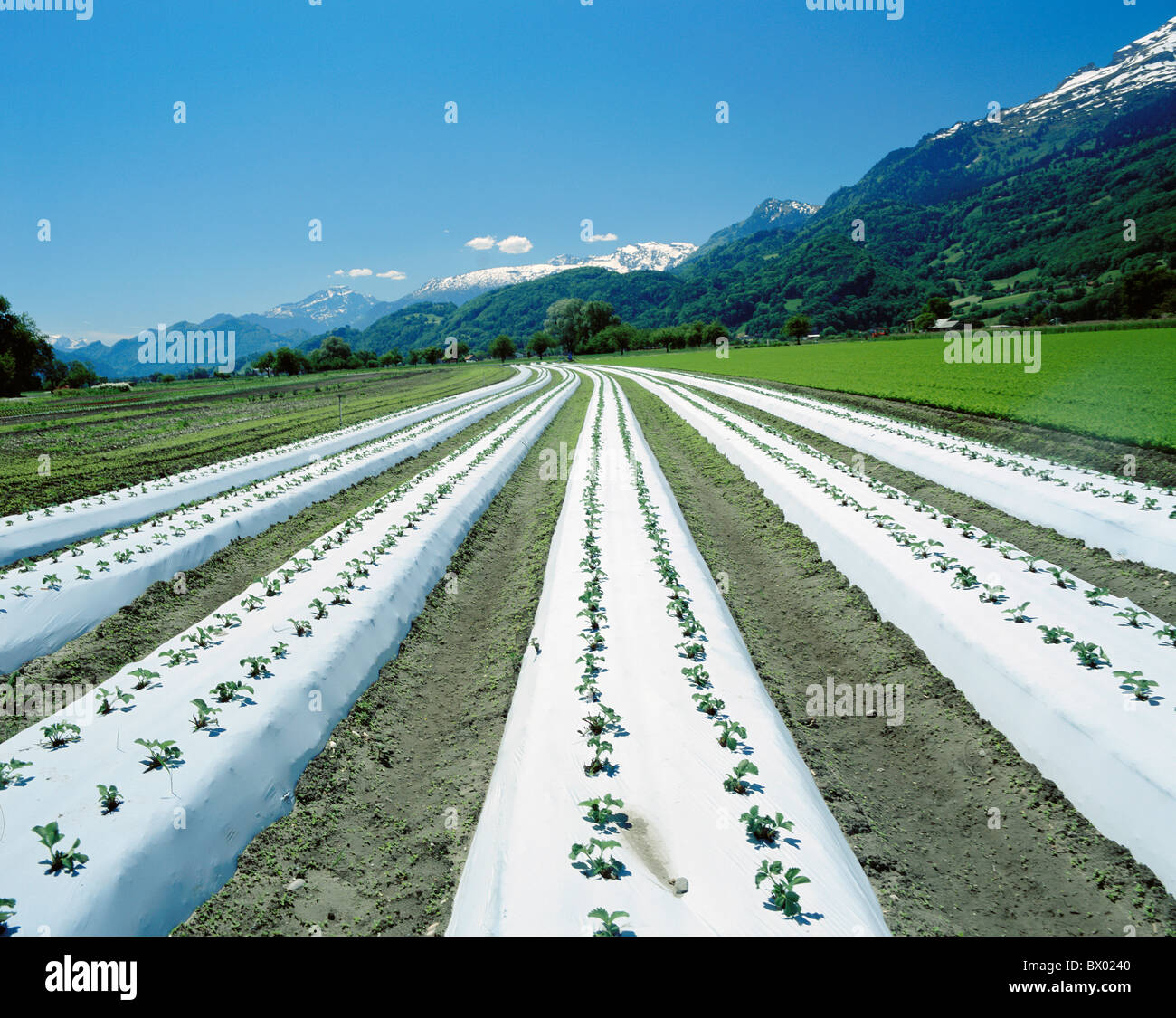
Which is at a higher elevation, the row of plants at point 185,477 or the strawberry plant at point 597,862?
the row of plants at point 185,477

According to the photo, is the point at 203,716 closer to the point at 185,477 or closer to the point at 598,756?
the point at 598,756

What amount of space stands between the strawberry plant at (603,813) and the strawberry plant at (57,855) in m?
3.61

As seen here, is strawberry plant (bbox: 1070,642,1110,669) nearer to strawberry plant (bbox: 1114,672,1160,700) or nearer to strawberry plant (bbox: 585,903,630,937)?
strawberry plant (bbox: 1114,672,1160,700)

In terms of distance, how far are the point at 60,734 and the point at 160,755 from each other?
1261 millimetres

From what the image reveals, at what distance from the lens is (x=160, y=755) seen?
5121mm

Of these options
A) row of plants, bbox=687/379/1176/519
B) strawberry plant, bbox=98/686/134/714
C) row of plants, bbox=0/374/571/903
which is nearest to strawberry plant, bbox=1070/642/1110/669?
row of plants, bbox=687/379/1176/519

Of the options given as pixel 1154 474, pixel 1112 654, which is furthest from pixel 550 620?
pixel 1154 474

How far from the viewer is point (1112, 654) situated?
628 cm

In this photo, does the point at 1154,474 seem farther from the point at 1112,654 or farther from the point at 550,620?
the point at 550,620

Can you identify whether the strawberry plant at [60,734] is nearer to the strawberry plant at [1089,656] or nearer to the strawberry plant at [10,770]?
the strawberry plant at [10,770]

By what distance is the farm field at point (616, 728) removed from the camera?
428 centimetres

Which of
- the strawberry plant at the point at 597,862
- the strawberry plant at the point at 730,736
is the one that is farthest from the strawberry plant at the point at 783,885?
the strawberry plant at the point at 730,736

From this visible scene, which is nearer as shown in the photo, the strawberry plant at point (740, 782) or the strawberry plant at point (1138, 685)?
the strawberry plant at point (740, 782)
